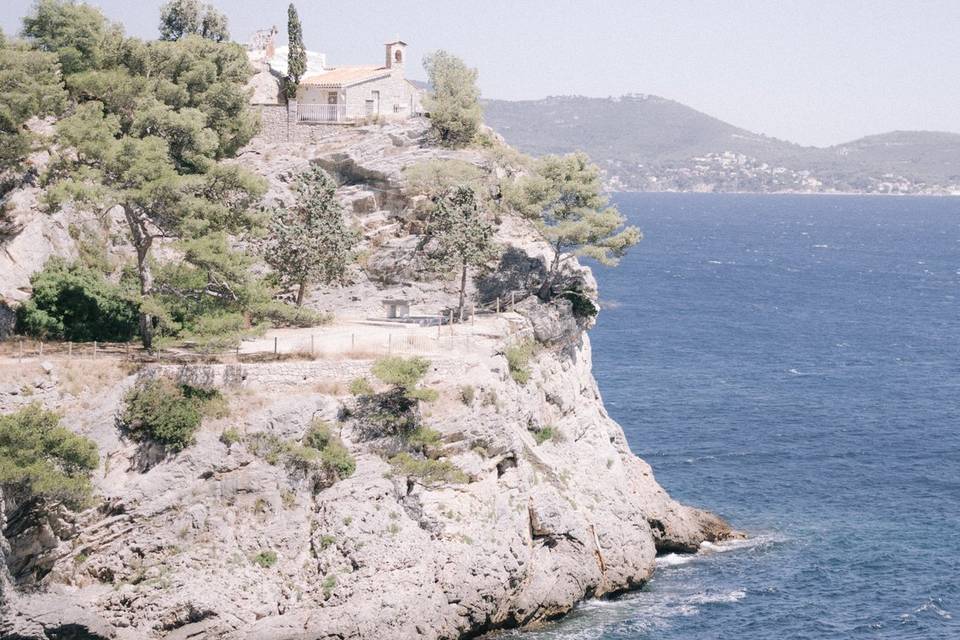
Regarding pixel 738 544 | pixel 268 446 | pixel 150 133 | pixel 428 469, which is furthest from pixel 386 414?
pixel 738 544

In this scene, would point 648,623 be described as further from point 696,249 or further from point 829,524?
point 696,249

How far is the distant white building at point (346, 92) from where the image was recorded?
73.3 m

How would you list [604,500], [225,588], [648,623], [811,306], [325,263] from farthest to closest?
[811,306] < [325,263] < [604,500] < [648,623] < [225,588]

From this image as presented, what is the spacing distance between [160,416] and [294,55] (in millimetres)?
33511

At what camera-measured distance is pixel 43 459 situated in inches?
1734

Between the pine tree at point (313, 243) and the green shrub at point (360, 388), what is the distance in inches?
438

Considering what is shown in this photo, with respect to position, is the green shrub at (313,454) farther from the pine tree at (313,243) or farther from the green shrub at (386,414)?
the pine tree at (313,243)

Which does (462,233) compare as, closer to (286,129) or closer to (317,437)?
(286,129)

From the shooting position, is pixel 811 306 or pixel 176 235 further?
pixel 811 306

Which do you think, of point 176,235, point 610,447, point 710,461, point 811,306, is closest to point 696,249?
point 811,306

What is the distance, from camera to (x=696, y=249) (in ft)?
641

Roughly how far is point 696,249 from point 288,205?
135 metres

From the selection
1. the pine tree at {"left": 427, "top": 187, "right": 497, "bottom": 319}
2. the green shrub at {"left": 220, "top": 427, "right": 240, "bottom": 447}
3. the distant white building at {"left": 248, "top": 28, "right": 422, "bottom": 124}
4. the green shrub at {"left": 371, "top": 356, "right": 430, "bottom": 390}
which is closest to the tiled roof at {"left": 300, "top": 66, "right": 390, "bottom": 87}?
the distant white building at {"left": 248, "top": 28, "right": 422, "bottom": 124}

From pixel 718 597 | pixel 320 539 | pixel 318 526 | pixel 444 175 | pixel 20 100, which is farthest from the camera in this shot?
pixel 444 175
